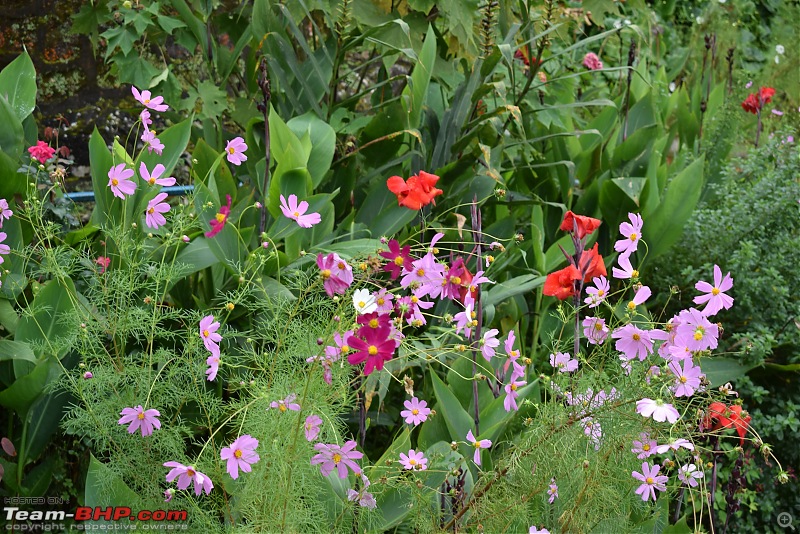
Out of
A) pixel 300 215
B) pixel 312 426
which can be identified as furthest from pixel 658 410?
pixel 300 215

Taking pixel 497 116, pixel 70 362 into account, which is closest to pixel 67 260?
pixel 70 362

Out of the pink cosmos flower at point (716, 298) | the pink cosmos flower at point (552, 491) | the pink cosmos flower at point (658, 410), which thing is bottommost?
the pink cosmos flower at point (552, 491)

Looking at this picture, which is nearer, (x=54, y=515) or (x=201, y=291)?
(x=54, y=515)

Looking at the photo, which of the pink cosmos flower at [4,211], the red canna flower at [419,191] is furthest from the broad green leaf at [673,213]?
the pink cosmos flower at [4,211]

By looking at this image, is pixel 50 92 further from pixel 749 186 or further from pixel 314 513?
pixel 749 186

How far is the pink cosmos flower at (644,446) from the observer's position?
157 centimetres

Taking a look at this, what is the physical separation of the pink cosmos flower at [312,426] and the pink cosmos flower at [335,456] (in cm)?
2

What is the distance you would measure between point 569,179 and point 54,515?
192 centimetres

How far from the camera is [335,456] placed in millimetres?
1512

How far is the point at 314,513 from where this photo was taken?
5.44 feet

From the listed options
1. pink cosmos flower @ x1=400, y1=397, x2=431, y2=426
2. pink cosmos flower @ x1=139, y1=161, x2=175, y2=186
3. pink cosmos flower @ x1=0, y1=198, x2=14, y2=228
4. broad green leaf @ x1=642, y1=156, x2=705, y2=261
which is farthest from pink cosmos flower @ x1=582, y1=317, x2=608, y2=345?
pink cosmos flower @ x1=0, y1=198, x2=14, y2=228

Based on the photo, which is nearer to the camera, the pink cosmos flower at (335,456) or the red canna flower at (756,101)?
the pink cosmos flower at (335,456)

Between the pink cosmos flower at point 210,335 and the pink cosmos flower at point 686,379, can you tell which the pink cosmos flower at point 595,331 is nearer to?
the pink cosmos flower at point 686,379

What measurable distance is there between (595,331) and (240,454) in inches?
29.6
